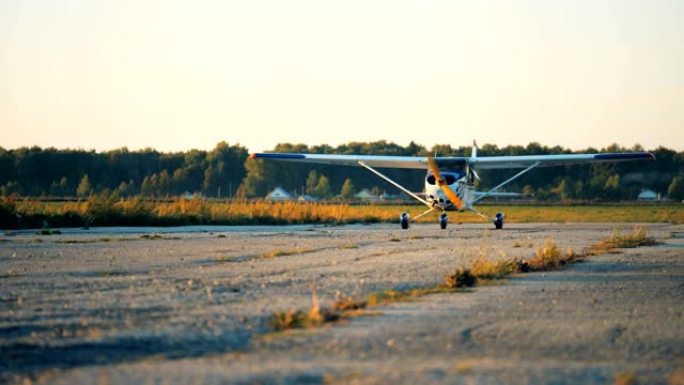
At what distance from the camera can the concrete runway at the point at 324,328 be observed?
6.71 meters

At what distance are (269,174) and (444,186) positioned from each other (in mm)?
76267

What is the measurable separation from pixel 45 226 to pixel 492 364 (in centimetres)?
2581

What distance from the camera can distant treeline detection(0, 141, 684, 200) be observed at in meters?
Answer: 98.3

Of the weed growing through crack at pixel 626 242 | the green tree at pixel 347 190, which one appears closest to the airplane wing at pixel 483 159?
the weed growing through crack at pixel 626 242

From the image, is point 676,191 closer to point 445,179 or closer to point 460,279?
point 445,179

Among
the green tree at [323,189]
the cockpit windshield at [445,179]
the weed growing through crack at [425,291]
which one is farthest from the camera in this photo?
the green tree at [323,189]

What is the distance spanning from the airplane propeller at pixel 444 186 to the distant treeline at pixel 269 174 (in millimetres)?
52087

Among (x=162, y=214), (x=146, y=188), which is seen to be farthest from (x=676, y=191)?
(x=162, y=214)

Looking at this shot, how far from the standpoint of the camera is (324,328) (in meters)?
8.62

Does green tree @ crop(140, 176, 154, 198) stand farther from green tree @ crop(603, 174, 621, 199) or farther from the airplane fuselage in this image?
green tree @ crop(603, 174, 621, 199)

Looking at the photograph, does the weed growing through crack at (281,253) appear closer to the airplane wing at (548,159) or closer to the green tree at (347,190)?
the airplane wing at (548,159)

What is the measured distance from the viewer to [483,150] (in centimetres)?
11150

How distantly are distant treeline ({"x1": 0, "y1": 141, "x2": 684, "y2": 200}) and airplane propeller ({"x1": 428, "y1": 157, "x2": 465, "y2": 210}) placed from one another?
52.1m

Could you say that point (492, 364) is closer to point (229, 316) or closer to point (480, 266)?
point (229, 316)
